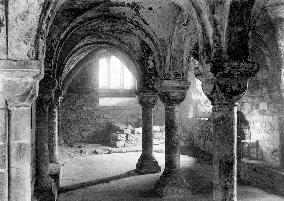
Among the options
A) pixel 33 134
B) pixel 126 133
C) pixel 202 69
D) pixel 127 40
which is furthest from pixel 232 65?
pixel 126 133

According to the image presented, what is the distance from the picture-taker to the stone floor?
628 centimetres

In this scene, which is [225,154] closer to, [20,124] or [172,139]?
[20,124]

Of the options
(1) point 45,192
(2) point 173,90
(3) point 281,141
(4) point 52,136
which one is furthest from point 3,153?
(4) point 52,136

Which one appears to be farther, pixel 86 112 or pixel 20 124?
pixel 86 112

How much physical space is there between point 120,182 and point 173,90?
2.75 meters

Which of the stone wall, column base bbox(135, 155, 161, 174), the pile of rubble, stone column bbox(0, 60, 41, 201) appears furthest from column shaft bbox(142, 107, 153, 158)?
stone column bbox(0, 60, 41, 201)

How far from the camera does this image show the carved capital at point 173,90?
6.41m

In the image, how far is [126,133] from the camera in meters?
12.9

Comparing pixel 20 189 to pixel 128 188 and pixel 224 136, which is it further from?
pixel 128 188

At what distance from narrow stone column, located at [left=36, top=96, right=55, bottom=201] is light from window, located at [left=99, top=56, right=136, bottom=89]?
9.06m

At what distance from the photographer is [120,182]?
298 inches

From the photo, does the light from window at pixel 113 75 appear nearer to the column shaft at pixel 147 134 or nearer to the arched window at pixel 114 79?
the arched window at pixel 114 79

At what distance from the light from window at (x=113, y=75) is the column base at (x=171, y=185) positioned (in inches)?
346

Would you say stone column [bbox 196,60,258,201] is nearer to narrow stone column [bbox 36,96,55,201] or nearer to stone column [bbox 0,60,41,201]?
stone column [bbox 0,60,41,201]
